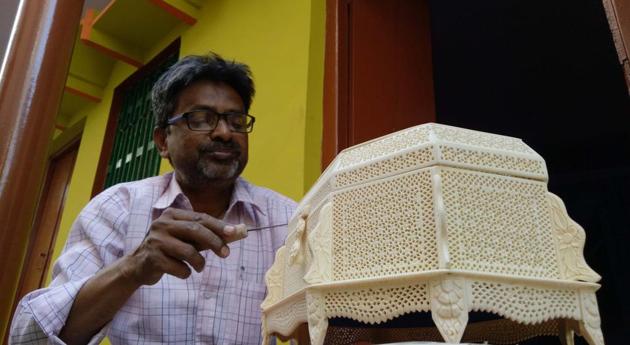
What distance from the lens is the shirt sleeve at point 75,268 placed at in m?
0.83

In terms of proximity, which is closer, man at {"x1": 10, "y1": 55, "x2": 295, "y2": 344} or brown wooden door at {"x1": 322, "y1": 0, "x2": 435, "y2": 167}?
man at {"x1": 10, "y1": 55, "x2": 295, "y2": 344}

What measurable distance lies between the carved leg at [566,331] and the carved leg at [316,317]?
1.02 ft

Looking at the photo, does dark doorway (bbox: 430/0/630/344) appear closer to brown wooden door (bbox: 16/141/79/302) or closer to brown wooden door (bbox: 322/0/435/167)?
brown wooden door (bbox: 322/0/435/167)

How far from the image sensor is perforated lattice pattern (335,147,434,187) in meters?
0.57

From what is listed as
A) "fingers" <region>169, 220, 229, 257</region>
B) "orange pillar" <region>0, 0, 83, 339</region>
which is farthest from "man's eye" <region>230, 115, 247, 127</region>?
"fingers" <region>169, 220, 229, 257</region>

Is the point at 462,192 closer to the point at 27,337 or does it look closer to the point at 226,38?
the point at 27,337

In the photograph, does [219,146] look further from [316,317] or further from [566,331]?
[566,331]

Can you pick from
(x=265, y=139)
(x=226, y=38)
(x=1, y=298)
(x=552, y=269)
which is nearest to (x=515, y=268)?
(x=552, y=269)

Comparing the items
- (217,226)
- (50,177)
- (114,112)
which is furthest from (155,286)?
(50,177)

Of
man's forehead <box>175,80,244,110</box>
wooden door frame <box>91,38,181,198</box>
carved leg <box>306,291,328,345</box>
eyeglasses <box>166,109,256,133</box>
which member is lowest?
carved leg <box>306,291,328,345</box>

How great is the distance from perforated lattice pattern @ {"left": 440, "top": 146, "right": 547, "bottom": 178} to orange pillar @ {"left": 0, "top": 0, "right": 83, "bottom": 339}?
648 mm

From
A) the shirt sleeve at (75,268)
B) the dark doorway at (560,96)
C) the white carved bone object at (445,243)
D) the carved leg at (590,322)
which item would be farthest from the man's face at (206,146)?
the dark doorway at (560,96)

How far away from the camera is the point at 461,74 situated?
2699 millimetres

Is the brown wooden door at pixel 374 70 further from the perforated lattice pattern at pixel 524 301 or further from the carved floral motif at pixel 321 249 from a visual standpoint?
the perforated lattice pattern at pixel 524 301
